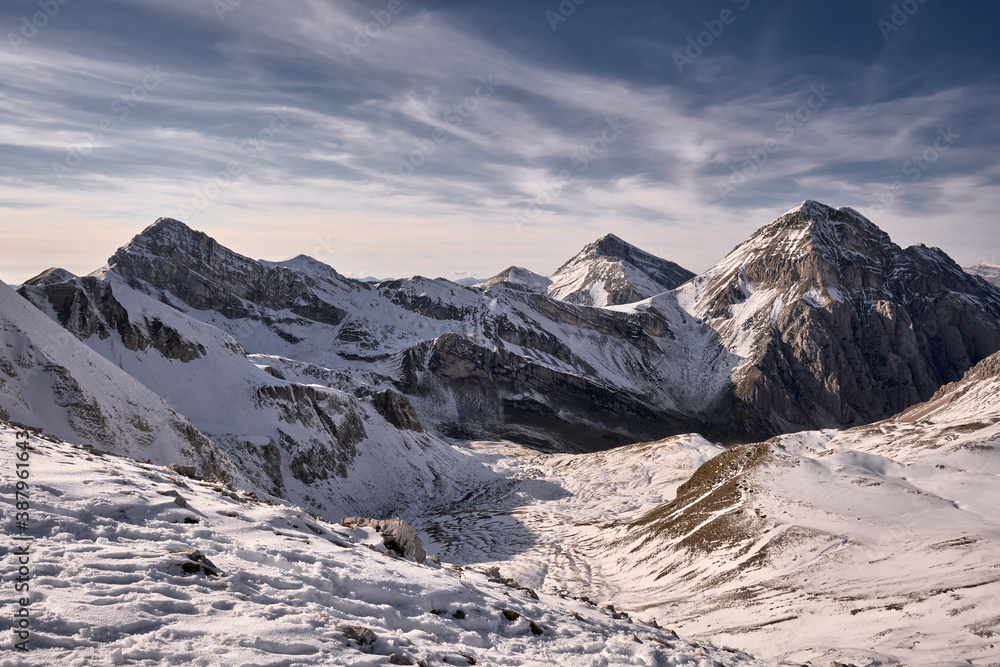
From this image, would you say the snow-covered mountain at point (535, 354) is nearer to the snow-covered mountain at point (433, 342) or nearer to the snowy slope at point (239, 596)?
the snow-covered mountain at point (433, 342)

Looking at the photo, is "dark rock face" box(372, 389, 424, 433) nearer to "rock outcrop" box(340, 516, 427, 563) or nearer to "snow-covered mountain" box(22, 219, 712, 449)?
"snow-covered mountain" box(22, 219, 712, 449)

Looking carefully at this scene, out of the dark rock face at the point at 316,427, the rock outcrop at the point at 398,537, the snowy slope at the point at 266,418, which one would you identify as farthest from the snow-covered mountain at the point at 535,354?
the rock outcrop at the point at 398,537

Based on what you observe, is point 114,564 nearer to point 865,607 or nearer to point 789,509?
point 865,607

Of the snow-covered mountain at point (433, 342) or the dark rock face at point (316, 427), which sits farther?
the snow-covered mountain at point (433, 342)

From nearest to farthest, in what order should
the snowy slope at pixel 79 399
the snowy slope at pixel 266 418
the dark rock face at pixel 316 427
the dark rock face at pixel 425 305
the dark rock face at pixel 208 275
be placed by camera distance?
the snowy slope at pixel 79 399 < the snowy slope at pixel 266 418 < the dark rock face at pixel 316 427 < the dark rock face at pixel 208 275 < the dark rock face at pixel 425 305

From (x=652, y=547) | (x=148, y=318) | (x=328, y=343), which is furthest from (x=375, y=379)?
(x=652, y=547)

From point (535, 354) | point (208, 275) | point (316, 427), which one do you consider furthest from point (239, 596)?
point (208, 275)

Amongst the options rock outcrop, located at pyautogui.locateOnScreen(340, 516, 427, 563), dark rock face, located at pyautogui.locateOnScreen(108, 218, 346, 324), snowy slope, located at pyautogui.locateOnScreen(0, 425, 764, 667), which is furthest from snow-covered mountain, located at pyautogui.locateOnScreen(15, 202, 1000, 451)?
snowy slope, located at pyautogui.locateOnScreen(0, 425, 764, 667)
